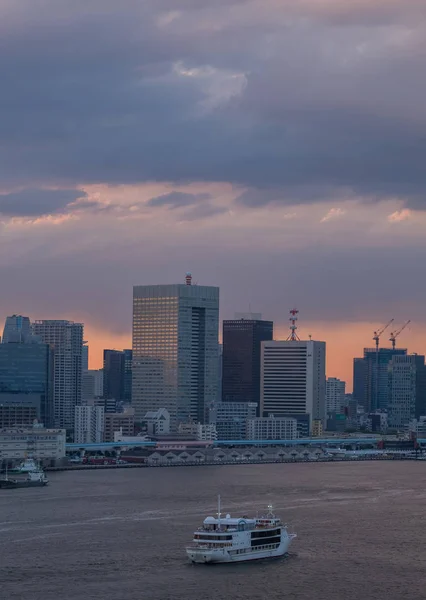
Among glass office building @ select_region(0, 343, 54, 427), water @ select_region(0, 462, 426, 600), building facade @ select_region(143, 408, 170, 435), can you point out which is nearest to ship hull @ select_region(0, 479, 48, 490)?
water @ select_region(0, 462, 426, 600)

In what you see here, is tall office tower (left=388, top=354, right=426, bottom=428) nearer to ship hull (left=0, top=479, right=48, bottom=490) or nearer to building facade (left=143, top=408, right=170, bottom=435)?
building facade (left=143, top=408, right=170, bottom=435)

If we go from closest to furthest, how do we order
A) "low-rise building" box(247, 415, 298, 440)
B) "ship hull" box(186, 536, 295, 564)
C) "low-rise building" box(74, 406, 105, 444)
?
"ship hull" box(186, 536, 295, 564)
"low-rise building" box(74, 406, 105, 444)
"low-rise building" box(247, 415, 298, 440)

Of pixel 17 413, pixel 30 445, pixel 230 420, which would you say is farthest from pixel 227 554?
pixel 230 420

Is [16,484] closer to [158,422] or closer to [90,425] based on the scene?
[90,425]

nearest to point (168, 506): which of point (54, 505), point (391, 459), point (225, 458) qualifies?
point (54, 505)

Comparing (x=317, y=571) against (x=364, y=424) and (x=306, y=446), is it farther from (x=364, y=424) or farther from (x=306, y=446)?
(x=364, y=424)

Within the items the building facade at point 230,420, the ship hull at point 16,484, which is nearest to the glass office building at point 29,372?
the building facade at point 230,420

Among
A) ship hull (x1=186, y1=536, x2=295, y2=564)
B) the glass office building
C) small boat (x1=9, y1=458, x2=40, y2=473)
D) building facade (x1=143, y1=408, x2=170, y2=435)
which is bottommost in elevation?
ship hull (x1=186, y1=536, x2=295, y2=564)
